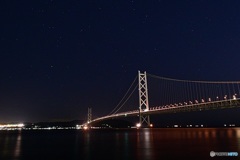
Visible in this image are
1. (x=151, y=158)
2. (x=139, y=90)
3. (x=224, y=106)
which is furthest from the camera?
(x=139, y=90)

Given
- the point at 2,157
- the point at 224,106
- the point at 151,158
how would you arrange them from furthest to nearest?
the point at 224,106, the point at 2,157, the point at 151,158

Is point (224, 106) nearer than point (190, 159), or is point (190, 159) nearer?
point (190, 159)

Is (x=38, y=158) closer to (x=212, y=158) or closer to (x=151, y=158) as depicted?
(x=151, y=158)

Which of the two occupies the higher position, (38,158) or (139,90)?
(139,90)

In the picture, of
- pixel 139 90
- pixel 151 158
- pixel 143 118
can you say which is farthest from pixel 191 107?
pixel 151 158

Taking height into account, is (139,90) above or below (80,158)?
above

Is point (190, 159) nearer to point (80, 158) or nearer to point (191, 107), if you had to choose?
point (80, 158)

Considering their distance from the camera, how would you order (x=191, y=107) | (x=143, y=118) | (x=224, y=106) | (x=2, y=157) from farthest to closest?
(x=143, y=118) < (x=191, y=107) < (x=224, y=106) < (x=2, y=157)

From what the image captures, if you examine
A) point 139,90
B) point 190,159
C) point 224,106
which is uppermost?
point 139,90

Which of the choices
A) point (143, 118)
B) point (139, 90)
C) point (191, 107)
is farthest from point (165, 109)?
point (139, 90)
